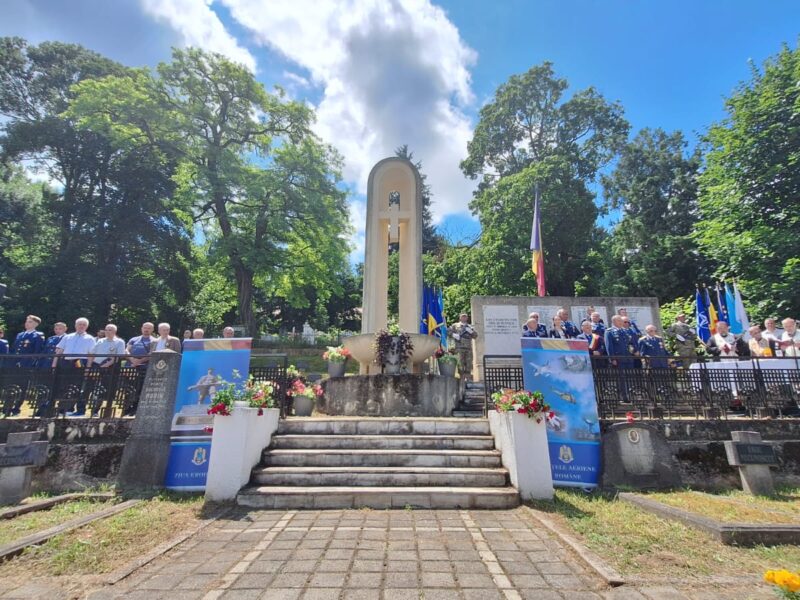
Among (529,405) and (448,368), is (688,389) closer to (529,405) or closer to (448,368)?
(529,405)

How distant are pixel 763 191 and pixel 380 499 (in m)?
16.8

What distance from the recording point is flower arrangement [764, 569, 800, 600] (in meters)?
2.01

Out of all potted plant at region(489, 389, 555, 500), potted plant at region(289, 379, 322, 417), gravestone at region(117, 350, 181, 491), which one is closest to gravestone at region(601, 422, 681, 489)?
potted plant at region(489, 389, 555, 500)

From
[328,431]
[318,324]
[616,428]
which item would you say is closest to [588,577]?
[616,428]

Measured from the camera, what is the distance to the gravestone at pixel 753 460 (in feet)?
A: 19.2

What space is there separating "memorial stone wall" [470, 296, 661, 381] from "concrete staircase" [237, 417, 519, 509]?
228 inches

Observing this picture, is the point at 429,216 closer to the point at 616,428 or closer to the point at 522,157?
the point at 522,157

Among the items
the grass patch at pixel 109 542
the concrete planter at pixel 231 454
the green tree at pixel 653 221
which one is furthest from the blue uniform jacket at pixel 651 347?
the green tree at pixel 653 221

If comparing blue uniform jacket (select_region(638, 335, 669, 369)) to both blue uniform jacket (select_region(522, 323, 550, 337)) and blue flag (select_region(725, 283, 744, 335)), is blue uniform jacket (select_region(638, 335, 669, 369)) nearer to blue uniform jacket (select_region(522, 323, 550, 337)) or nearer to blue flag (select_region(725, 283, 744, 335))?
blue uniform jacket (select_region(522, 323, 550, 337))

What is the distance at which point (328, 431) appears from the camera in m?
6.74

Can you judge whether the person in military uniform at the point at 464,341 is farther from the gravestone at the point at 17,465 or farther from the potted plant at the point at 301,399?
the gravestone at the point at 17,465

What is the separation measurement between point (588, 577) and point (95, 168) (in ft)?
95.4

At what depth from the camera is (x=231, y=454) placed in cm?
543

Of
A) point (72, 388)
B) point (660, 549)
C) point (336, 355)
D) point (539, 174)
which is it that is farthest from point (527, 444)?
point (539, 174)
